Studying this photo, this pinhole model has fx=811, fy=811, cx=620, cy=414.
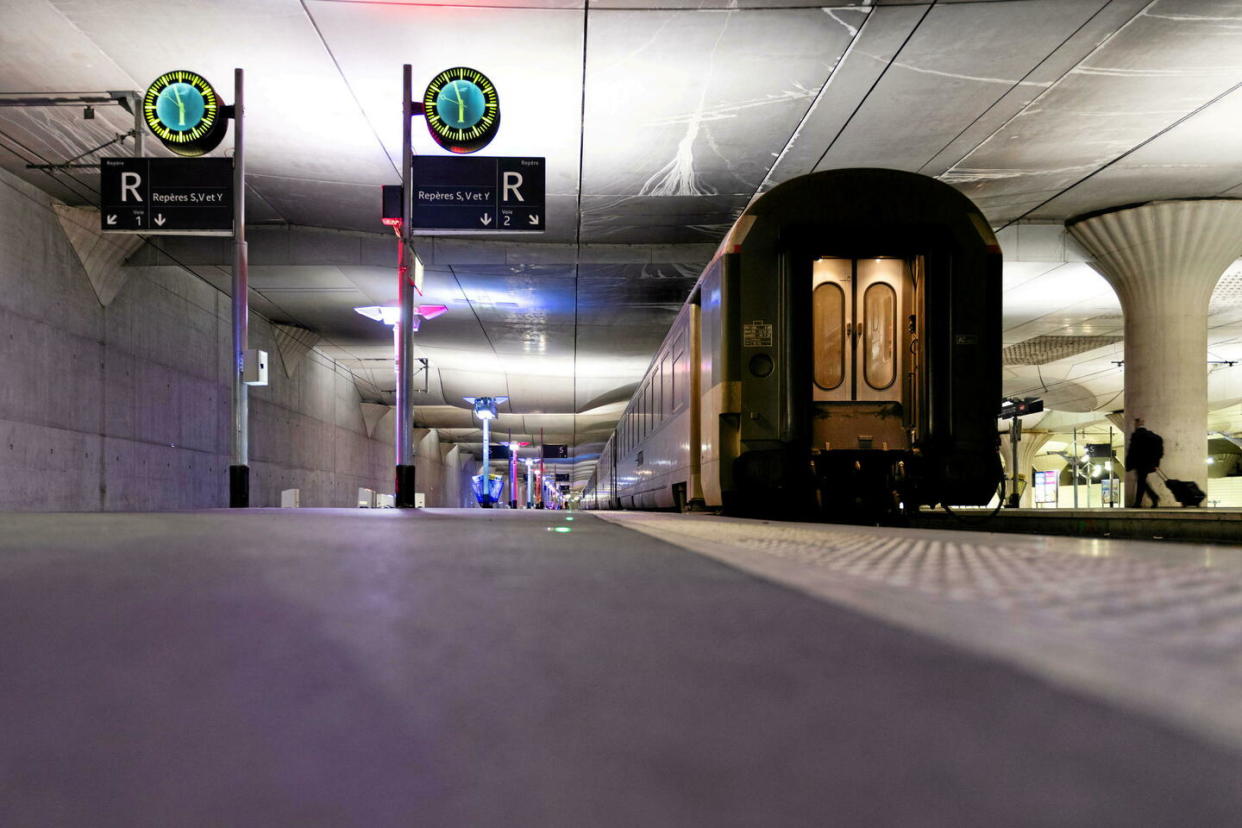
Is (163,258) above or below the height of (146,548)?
above

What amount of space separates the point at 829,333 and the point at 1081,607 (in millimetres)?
7907

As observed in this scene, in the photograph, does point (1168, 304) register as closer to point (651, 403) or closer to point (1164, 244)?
point (1164, 244)

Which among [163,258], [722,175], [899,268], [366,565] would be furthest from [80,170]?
[366,565]

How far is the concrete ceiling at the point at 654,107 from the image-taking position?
27.3 ft

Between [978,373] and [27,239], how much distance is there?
1259 cm

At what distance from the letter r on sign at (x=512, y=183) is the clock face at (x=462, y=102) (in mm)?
931

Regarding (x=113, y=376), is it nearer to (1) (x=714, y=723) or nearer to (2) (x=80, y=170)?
(2) (x=80, y=170)

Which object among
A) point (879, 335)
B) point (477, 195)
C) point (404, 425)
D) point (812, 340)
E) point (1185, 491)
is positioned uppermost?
point (477, 195)

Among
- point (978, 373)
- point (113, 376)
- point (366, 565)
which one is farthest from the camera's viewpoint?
point (113, 376)

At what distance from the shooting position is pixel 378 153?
1147cm

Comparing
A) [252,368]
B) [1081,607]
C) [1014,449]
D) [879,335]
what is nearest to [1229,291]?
[1014,449]

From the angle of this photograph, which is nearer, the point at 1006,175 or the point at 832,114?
the point at 832,114

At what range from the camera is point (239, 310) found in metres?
9.37

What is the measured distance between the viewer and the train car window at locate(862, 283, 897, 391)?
28.1 ft
